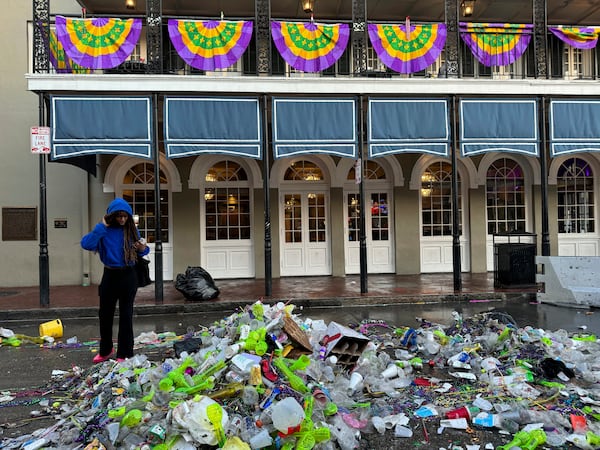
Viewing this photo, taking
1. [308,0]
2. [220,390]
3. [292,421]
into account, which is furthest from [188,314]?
[308,0]

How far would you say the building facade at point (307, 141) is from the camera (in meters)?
10.3

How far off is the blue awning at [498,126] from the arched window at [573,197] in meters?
4.23

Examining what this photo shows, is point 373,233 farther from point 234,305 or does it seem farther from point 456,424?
point 456,424

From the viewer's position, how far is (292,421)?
11.2ft

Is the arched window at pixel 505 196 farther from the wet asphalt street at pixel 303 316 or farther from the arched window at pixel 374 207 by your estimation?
the wet asphalt street at pixel 303 316

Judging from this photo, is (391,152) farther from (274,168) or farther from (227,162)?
(227,162)

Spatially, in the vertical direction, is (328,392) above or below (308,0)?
below

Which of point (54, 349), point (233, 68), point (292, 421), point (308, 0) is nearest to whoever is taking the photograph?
point (292, 421)

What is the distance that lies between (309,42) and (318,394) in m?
8.68

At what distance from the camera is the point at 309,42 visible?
10.6m

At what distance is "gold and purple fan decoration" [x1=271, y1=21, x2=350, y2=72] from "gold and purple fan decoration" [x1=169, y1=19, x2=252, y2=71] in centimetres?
78

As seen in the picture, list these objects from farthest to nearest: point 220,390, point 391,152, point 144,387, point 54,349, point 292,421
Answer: point 391,152, point 54,349, point 144,387, point 220,390, point 292,421

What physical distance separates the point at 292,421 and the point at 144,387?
1.69 m

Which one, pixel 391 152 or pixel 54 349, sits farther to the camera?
pixel 391 152
